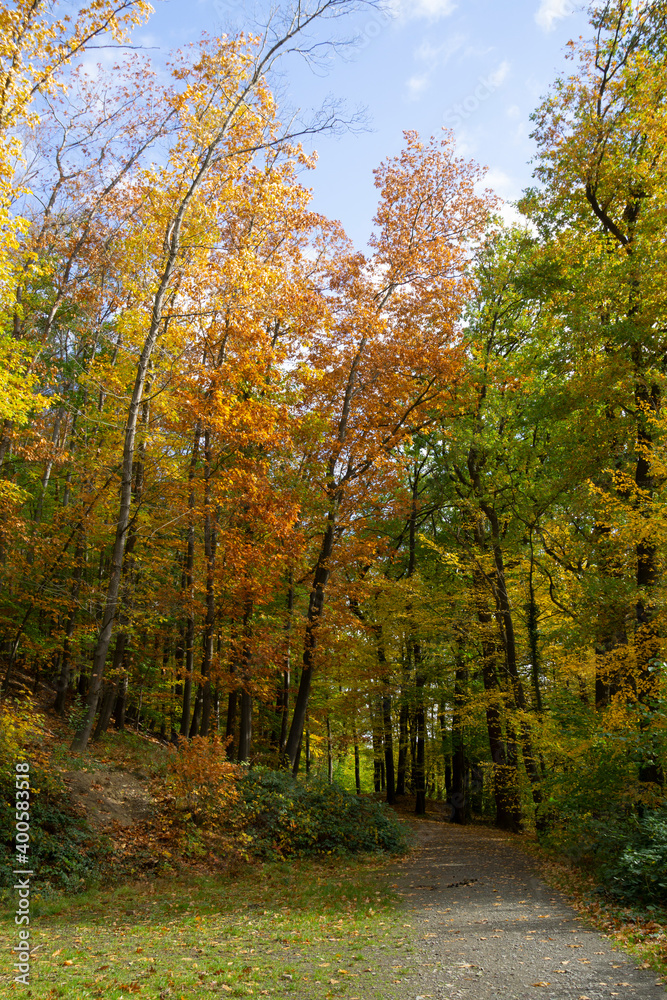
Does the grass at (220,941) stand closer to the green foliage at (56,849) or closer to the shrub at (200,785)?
the green foliage at (56,849)

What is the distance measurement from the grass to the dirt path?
1.23 feet

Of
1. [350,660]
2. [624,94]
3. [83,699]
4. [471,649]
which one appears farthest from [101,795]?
[624,94]

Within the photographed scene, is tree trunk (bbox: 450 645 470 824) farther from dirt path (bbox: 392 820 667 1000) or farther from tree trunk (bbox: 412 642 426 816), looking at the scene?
dirt path (bbox: 392 820 667 1000)

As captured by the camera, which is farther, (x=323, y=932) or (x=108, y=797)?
(x=108, y=797)

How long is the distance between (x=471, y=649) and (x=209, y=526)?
34.0ft

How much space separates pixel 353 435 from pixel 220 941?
11.6 m

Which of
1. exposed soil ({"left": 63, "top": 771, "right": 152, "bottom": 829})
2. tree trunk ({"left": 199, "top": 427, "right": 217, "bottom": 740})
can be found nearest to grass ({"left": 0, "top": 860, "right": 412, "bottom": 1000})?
exposed soil ({"left": 63, "top": 771, "right": 152, "bottom": 829})

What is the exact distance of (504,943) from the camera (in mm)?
6414

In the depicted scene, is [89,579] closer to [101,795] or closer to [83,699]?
[83,699]

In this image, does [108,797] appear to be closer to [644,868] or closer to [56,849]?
[56,849]

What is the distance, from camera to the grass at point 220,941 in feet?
16.3

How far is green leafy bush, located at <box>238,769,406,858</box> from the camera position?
11.6m

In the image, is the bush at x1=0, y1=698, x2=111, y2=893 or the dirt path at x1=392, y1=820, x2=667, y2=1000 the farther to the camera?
the bush at x1=0, y1=698, x2=111, y2=893

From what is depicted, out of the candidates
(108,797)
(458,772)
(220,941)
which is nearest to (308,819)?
(108,797)
